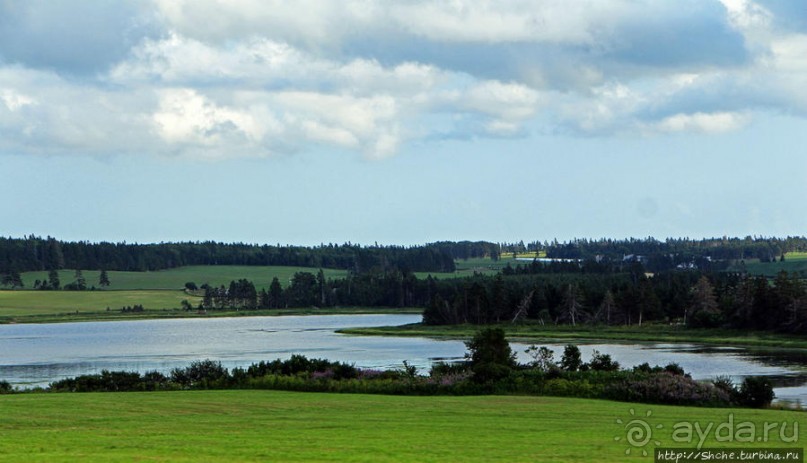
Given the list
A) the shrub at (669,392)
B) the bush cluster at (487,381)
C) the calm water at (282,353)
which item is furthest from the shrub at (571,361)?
the shrub at (669,392)

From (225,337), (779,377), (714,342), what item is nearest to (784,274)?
(714,342)

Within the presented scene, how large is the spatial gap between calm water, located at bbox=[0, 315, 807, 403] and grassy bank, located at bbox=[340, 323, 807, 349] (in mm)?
6510

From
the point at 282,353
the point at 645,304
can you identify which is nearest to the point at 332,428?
the point at 282,353

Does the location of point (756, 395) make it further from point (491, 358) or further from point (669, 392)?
point (491, 358)

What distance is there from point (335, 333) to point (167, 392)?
3465 inches

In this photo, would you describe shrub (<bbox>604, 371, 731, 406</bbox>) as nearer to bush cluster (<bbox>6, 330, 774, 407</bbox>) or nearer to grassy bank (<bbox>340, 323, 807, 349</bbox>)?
bush cluster (<bbox>6, 330, 774, 407</bbox>)

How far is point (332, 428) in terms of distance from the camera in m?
30.8

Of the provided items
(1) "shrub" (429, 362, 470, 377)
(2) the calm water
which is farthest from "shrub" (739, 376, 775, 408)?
(1) "shrub" (429, 362, 470, 377)

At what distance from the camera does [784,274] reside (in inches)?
4545

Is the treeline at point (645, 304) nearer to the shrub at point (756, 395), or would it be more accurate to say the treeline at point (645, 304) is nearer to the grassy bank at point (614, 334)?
the grassy bank at point (614, 334)

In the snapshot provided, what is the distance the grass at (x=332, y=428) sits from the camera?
24484 mm

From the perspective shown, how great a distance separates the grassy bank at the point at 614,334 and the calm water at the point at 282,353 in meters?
6.51

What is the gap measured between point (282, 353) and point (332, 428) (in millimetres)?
64322

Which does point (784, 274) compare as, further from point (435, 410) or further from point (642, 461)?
point (642, 461)
